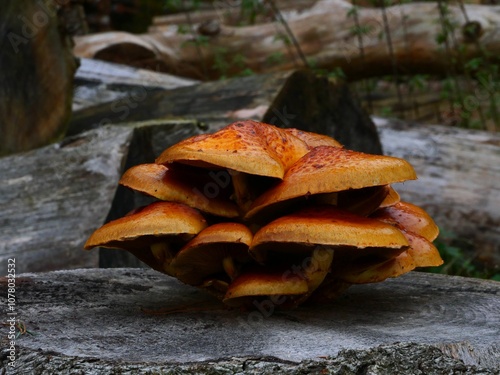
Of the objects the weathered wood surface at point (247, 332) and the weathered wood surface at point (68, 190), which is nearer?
Answer: the weathered wood surface at point (247, 332)

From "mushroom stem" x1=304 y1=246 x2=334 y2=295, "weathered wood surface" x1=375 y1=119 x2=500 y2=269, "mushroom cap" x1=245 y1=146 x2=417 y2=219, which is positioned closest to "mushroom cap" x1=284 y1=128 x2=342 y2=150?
"mushroom cap" x1=245 y1=146 x2=417 y2=219

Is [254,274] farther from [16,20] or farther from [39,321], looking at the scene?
[16,20]

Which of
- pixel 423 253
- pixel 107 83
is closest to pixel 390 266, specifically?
pixel 423 253

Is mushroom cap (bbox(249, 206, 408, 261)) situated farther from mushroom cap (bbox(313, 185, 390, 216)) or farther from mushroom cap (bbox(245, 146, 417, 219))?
mushroom cap (bbox(313, 185, 390, 216))

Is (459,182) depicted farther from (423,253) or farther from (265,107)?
(423,253)

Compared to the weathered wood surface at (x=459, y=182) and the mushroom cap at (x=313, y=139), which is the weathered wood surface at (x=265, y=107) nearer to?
the weathered wood surface at (x=459, y=182)

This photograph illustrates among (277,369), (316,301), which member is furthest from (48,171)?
(277,369)

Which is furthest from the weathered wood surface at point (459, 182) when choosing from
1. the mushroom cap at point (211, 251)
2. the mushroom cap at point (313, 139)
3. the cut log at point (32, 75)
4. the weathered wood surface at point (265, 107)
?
the mushroom cap at point (211, 251)
